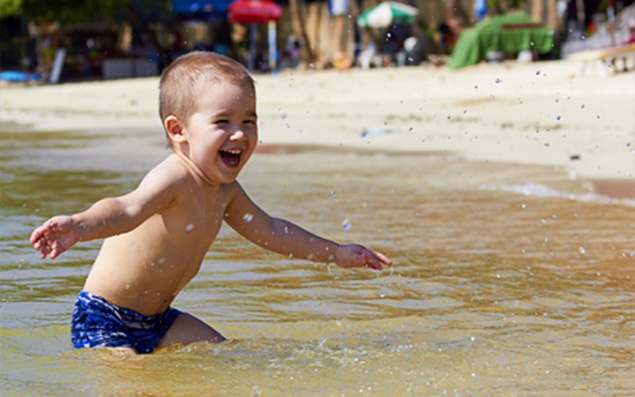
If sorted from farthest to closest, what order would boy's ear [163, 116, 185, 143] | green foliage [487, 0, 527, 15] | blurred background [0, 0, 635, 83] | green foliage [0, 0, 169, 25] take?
green foliage [0, 0, 169, 25]
green foliage [487, 0, 527, 15]
blurred background [0, 0, 635, 83]
boy's ear [163, 116, 185, 143]

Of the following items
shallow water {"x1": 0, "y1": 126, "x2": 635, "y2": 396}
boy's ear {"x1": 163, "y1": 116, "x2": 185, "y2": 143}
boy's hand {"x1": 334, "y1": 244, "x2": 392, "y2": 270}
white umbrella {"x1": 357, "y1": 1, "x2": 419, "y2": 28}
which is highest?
boy's ear {"x1": 163, "y1": 116, "x2": 185, "y2": 143}

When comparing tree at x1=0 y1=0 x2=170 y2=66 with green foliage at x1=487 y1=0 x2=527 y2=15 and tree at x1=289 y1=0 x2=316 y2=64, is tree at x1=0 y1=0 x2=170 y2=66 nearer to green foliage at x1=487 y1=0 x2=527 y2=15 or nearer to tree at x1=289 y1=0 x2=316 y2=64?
tree at x1=289 y1=0 x2=316 y2=64

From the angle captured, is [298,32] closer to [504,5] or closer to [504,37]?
[504,5]

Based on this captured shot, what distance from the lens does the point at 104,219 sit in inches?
122

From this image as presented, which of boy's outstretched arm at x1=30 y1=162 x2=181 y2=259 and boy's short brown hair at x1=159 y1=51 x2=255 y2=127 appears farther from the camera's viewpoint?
boy's short brown hair at x1=159 y1=51 x2=255 y2=127

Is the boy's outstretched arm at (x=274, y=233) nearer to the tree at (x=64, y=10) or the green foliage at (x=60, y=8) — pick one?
the tree at (x=64, y=10)

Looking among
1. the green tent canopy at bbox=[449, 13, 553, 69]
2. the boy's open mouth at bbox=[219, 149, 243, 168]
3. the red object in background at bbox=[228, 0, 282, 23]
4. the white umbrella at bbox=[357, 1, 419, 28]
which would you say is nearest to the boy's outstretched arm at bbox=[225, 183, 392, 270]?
the boy's open mouth at bbox=[219, 149, 243, 168]

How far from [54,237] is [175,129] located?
686mm

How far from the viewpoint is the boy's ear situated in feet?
11.2

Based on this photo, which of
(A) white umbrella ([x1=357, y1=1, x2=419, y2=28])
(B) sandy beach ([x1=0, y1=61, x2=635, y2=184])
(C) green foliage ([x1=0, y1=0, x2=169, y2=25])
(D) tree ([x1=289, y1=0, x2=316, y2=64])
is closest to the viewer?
(B) sandy beach ([x1=0, y1=61, x2=635, y2=184])

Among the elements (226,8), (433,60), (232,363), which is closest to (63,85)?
(226,8)

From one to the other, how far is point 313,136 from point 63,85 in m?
17.2

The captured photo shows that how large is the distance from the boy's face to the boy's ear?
4cm

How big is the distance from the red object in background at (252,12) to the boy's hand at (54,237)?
24215 mm
